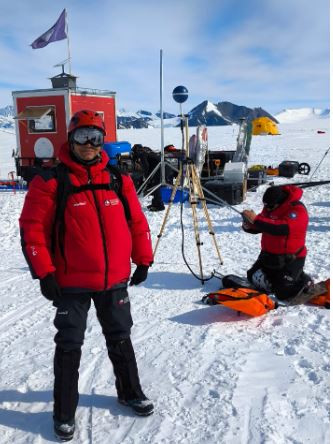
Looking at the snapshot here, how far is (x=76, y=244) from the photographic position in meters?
2.55

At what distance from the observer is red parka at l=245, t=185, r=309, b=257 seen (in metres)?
4.57

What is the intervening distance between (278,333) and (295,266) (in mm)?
1043

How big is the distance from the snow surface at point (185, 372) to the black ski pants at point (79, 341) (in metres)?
0.20

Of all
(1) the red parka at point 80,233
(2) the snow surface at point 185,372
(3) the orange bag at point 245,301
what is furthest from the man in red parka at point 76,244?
(3) the orange bag at point 245,301

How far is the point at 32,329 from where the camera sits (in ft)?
13.7

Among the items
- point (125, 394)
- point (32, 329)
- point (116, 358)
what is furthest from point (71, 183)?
point (32, 329)

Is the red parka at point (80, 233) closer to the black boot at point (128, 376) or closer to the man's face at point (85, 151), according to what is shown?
the man's face at point (85, 151)

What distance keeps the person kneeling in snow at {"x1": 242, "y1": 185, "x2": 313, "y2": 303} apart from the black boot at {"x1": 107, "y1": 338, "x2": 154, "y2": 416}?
2356mm

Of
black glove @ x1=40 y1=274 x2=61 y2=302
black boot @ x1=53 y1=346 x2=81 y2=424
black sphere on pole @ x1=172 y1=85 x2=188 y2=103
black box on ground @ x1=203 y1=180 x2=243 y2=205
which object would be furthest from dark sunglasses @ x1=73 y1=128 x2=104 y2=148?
black box on ground @ x1=203 y1=180 x2=243 y2=205

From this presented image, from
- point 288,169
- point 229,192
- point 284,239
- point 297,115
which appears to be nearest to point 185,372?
point 284,239

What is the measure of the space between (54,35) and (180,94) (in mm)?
13981

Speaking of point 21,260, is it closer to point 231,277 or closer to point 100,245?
point 231,277

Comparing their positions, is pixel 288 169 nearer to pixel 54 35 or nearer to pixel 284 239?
pixel 54 35

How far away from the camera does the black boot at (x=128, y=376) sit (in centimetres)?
281
